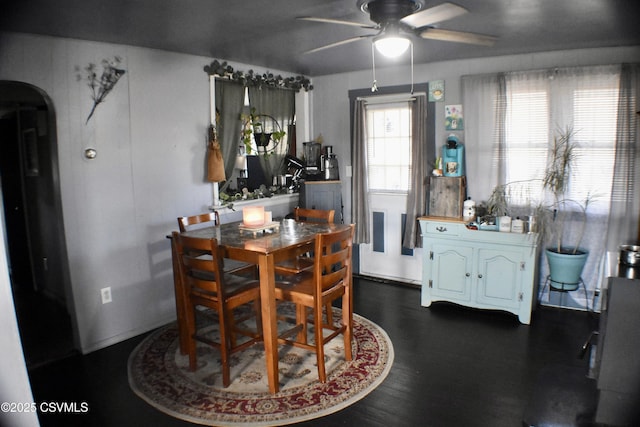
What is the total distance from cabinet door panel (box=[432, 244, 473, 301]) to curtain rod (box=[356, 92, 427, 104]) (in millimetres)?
1561

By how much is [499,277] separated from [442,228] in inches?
25.1

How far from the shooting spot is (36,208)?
4.46 metres

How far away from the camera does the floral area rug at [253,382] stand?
2436mm

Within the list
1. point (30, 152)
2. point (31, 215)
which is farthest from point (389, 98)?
point (31, 215)

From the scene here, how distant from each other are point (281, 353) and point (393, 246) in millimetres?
2091

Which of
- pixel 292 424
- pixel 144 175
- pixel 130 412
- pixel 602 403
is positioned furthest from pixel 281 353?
pixel 602 403

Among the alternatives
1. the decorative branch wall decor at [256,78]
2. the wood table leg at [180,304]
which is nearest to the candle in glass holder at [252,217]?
the wood table leg at [180,304]

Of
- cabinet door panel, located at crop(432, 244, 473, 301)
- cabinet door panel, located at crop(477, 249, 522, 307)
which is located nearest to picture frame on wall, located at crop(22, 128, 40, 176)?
cabinet door panel, located at crop(432, 244, 473, 301)

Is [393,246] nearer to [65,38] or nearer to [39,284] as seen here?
[65,38]

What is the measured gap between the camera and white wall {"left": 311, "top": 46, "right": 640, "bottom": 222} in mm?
3605

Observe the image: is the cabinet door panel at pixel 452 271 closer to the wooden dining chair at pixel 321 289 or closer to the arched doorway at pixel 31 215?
the wooden dining chair at pixel 321 289

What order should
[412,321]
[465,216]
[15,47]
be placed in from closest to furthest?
[15,47] < [412,321] < [465,216]

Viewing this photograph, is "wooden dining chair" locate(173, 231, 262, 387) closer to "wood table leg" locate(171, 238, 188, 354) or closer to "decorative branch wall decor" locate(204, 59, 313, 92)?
"wood table leg" locate(171, 238, 188, 354)

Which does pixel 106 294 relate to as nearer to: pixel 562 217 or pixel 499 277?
pixel 499 277
